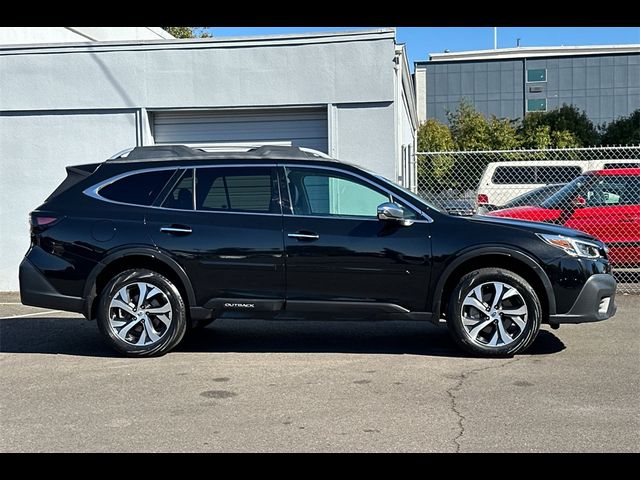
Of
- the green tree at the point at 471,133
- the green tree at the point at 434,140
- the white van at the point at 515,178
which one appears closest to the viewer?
the white van at the point at 515,178

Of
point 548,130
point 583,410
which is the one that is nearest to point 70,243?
point 583,410

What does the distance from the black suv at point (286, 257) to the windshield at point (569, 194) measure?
426 cm

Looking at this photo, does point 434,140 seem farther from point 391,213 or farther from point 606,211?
point 391,213

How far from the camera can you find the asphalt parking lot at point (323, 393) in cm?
467

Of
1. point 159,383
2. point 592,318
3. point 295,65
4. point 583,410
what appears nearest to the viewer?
point 583,410

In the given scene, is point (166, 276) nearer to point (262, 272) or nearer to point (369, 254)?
point (262, 272)

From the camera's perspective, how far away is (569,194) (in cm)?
1116

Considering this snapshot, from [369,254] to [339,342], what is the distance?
4.47 feet

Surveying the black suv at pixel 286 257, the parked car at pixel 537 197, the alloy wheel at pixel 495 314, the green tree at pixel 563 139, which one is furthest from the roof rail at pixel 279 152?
the green tree at pixel 563 139

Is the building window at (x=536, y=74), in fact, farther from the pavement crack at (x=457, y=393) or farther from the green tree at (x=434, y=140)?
the pavement crack at (x=457, y=393)

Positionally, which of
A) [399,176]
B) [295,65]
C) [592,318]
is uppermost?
[295,65]

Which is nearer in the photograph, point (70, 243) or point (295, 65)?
point (70, 243)

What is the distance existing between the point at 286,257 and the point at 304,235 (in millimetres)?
261
